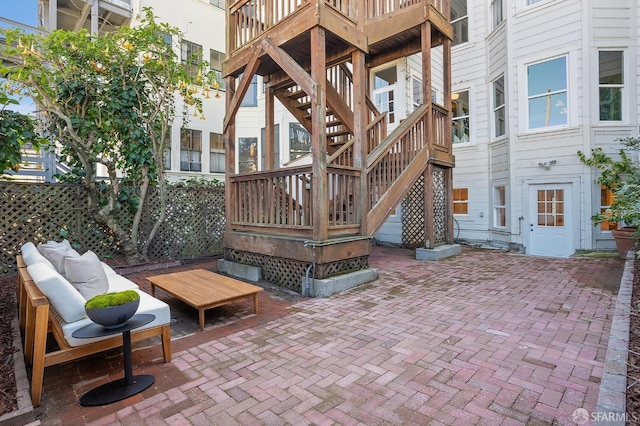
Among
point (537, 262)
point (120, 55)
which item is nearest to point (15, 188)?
point (120, 55)

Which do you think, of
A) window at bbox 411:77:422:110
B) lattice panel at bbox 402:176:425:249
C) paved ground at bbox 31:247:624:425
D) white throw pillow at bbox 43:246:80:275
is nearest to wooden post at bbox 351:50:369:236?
paved ground at bbox 31:247:624:425

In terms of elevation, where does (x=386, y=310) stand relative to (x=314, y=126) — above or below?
below

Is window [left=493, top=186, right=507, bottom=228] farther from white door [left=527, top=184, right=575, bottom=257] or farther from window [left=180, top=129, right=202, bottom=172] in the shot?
window [left=180, top=129, right=202, bottom=172]

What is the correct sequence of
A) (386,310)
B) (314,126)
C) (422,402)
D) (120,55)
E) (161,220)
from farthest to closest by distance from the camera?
(161,220) < (120,55) < (314,126) < (386,310) < (422,402)

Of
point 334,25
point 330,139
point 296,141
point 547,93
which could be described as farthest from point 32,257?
point 547,93

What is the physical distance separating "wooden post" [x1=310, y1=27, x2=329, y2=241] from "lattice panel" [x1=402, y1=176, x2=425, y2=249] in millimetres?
4070

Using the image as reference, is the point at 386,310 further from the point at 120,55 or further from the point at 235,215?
the point at 120,55

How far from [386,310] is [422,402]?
6.28ft

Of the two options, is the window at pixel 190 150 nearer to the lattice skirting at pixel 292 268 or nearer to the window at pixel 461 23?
the lattice skirting at pixel 292 268

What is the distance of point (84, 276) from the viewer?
116 inches

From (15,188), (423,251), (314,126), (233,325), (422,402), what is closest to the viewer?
(422,402)

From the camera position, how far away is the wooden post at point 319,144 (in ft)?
16.1

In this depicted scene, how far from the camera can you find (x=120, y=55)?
6.58 metres

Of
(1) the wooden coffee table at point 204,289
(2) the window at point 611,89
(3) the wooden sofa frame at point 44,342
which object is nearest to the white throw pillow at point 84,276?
(3) the wooden sofa frame at point 44,342
